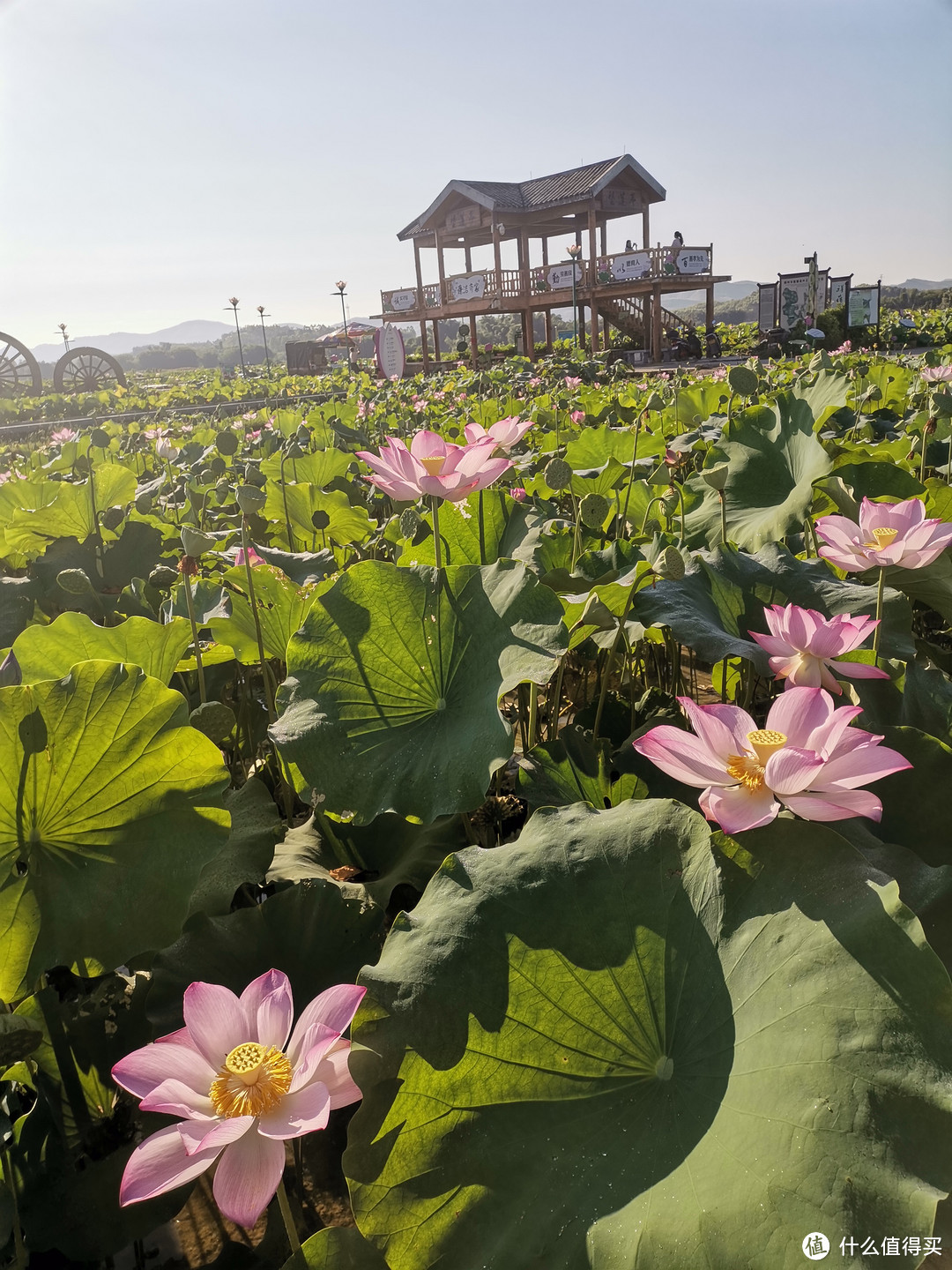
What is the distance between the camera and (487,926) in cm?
67

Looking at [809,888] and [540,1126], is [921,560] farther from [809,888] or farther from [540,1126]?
[540,1126]

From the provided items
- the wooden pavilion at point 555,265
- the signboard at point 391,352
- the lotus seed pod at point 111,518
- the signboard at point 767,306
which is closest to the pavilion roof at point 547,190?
the wooden pavilion at point 555,265

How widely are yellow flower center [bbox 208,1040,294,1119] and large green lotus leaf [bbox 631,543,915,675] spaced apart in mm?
632

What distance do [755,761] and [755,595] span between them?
560mm

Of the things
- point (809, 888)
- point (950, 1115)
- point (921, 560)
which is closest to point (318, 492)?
point (921, 560)

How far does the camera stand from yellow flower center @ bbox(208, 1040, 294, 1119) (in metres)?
0.52

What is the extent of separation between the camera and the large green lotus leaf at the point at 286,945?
33.8 inches

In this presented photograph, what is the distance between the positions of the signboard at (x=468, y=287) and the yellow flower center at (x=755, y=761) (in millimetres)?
19869

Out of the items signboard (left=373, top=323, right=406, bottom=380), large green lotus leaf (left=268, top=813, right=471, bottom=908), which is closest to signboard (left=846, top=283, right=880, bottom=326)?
signboard (left=373, top=323, right=406, bottom=380)

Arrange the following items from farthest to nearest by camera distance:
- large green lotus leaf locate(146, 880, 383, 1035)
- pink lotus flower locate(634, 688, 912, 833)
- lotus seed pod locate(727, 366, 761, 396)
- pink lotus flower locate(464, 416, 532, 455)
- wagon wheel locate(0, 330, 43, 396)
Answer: wagon wheel locate(0, 330, 43, 396) < lotus seed pod locate(727, 366, 761, 396) < pink lotus flower locate(464, 416, 532, 455) < large green lotus leaf locate(146, 880, 383, 1035) < pink lotus flower locate(634, 688, 912, 833)

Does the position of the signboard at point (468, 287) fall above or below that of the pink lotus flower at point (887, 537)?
above

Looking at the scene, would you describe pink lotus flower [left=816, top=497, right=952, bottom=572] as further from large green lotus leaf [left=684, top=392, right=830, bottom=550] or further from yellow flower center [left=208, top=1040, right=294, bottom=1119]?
yellow flower center [left=208, top=1040, right=294, bottom=1119]

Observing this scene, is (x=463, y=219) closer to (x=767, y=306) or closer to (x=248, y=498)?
(x=767, y=306)

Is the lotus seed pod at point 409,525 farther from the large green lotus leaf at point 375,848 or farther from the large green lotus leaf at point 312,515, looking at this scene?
the large green lotus leaf at point 312,515
